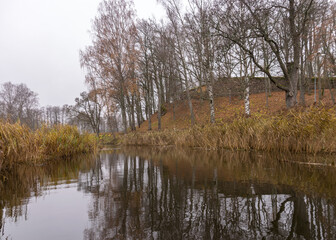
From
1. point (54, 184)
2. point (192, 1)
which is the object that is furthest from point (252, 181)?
point (192, 1)

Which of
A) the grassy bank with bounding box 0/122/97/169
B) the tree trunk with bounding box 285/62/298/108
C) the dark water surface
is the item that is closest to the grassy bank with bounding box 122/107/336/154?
the dark water surface

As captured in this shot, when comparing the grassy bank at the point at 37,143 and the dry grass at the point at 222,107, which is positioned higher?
the dry grass at the point at 222,107

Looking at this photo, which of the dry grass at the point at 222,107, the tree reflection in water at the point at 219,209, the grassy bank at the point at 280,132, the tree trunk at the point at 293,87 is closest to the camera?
the tree reflection in water at the point at 219,209

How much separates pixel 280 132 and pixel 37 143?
678 centimetres

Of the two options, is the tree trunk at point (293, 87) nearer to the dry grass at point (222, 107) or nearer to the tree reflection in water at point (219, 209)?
the tree reflection in water at point (219, 209)

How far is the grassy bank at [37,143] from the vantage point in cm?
434

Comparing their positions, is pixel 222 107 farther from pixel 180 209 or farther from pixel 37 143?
pixel 180 209

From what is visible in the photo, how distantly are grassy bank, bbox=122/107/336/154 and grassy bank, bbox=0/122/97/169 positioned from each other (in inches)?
218

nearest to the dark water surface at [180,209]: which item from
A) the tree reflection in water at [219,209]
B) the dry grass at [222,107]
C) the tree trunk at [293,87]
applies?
the tree reflection in water at [219,209]

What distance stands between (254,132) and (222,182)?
13.7 feet

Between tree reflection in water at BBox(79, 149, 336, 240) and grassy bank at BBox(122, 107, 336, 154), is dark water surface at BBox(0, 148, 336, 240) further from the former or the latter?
grassy bank at BBox(122, 107, 336, 154)

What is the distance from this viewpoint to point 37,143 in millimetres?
5609

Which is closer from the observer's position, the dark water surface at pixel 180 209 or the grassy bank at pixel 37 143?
the dark water surface at pixel 180 209

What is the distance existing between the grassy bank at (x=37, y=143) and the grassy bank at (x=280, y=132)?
5544 millimetres
